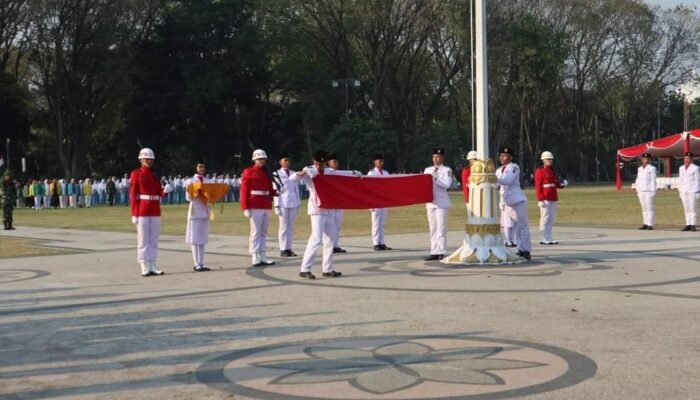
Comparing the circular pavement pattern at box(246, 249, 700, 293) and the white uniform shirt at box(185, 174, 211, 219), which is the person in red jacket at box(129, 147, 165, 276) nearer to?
the white uniform shirt at box(185, 174, 211, 219)

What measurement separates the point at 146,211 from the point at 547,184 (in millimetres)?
9339

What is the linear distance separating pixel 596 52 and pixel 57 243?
202 ft

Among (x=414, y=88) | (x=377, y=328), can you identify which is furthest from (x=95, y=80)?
(x=377, y=328)

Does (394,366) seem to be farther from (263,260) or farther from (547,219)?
(547,219)

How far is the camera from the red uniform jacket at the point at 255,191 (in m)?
15.9

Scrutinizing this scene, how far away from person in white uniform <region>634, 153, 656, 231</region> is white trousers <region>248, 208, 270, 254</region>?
11853 millimetres

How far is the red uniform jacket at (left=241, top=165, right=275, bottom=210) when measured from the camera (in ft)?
52.3

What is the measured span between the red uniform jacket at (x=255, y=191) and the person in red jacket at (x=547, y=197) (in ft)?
21.8

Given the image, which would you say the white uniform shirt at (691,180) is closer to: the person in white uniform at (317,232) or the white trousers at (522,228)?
the white trousers at (522,228)

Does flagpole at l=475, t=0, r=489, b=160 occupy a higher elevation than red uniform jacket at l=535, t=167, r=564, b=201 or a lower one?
higher

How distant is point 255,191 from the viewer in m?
15.9

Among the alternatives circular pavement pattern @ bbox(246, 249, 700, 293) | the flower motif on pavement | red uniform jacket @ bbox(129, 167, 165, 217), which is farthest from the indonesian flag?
the flower motif on pavement

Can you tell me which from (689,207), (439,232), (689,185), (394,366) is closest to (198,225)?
(439,232)

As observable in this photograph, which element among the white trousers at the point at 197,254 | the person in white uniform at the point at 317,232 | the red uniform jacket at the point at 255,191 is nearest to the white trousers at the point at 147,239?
the white trousers at the point at 197,254
